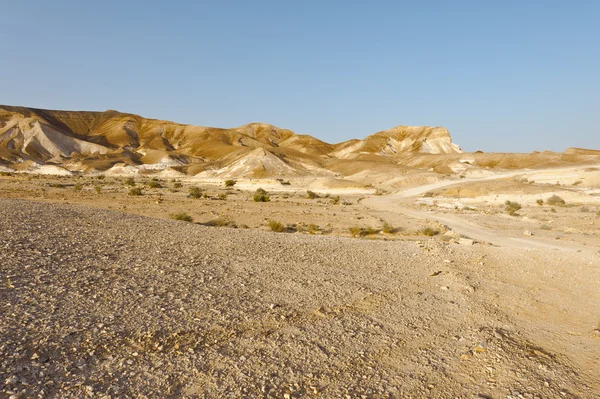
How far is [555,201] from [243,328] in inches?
1619

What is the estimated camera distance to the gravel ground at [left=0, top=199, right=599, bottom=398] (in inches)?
209

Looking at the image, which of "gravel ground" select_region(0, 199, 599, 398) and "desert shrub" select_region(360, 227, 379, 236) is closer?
"gravel ground" select_region(0, 199, 599, 398)

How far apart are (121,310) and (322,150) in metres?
139

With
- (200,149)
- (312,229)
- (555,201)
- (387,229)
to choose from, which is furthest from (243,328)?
(200,149)

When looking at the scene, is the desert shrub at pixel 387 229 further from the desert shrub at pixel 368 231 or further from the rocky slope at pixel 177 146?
the rocky slope at pixel 177 146

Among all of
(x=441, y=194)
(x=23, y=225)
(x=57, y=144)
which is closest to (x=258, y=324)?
(x=23, y=225)

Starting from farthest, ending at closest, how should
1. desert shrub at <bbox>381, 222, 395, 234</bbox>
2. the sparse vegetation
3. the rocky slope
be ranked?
the rocky slope
desert shrub at <bbox>381, 222, 395, 234</bbox>
the sparse vegetation

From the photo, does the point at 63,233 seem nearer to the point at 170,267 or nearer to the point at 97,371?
the point at 170,267

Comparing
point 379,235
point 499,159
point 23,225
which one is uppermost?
point 499,159

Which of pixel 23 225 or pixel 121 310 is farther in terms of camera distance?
pixel 23 225

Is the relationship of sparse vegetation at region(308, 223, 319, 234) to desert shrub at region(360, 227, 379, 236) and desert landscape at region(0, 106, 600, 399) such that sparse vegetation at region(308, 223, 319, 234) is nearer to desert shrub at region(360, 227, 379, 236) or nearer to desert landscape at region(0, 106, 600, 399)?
desert shrub at region(360, 227, 379, 236)

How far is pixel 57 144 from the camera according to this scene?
116938 mm

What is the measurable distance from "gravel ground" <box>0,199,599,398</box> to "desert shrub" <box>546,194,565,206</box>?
33.1m

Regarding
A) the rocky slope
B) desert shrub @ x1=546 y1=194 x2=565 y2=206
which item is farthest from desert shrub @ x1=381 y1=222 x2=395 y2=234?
the rocky slope
